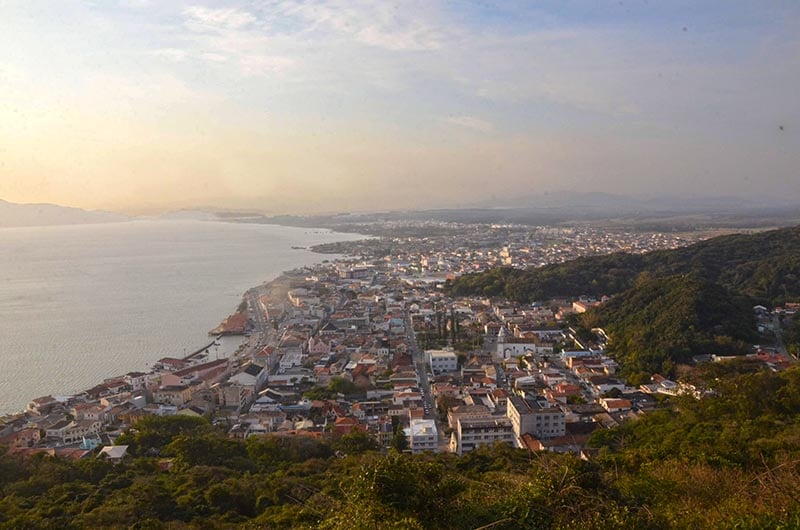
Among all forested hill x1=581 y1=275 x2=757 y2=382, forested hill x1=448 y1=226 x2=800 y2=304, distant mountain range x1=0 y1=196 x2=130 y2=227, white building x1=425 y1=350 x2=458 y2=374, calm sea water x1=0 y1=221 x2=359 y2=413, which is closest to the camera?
forested hill x1=581 y1=275 x2=757 y2=382

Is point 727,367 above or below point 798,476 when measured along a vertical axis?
below

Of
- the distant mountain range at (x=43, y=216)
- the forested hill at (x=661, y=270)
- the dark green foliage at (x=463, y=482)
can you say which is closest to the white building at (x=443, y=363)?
the dark green foliage at (x=463, y=482)

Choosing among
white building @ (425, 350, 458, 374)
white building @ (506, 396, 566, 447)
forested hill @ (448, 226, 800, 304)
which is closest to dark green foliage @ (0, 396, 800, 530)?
white building @ (506, 396, 566, 447)

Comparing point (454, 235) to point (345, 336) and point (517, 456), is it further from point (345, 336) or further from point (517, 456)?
point (517, 456)

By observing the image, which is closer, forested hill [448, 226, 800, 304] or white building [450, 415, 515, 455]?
white building [450, 415, 515, 455]

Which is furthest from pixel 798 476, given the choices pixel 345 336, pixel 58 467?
pixel 345 336

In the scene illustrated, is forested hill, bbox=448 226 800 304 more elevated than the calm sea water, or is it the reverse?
forested hill, bbox=448 226 800 304

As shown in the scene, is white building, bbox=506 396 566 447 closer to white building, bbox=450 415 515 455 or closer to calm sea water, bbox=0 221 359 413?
white building, bbox=450 415 515 455
